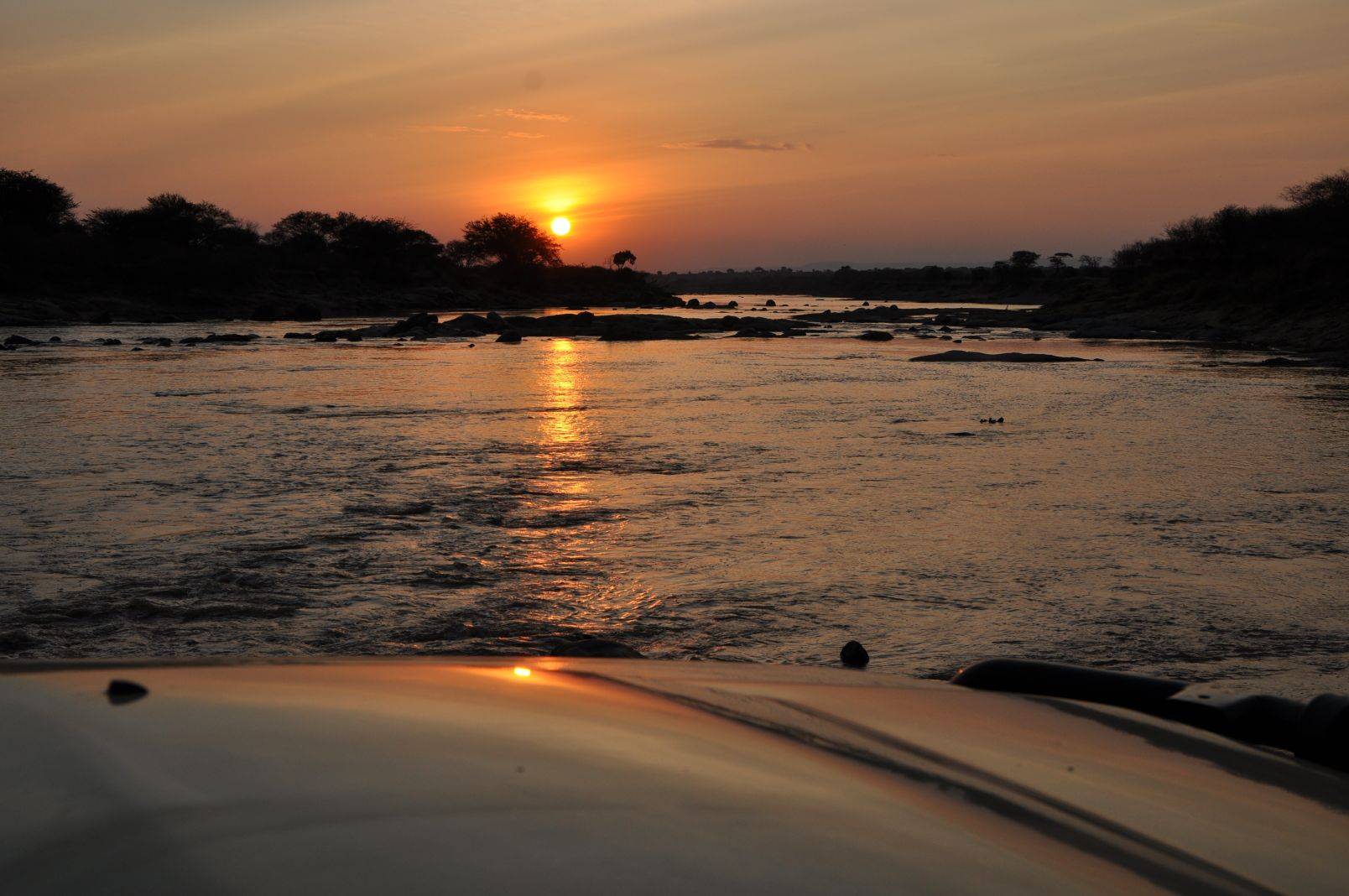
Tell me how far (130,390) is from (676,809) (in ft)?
63.7

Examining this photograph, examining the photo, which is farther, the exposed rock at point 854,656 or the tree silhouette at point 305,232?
the tree silhouette at point 305,232

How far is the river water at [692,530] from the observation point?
16.9ft

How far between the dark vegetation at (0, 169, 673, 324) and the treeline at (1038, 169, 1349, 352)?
4064 centimetres

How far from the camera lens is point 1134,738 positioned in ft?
6.01

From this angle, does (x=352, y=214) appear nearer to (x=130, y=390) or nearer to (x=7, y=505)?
(x=130, y=390)

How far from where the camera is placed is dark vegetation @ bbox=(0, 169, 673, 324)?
177ft

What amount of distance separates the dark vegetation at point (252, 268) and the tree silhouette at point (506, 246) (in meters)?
0.11

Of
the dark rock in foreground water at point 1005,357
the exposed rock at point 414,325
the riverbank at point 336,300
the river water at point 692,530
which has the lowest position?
the river water at point 692,530

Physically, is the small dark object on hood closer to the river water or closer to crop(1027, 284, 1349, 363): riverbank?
the river water

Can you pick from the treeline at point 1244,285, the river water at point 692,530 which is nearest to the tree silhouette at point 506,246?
the treeline at point 1244,285

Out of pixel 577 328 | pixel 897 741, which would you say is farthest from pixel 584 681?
pixel 577 328

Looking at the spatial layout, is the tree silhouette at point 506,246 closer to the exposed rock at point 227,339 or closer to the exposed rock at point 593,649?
the exposed rock at point 227,339

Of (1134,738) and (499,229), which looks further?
(499,229)

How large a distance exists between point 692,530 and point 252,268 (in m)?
65.5
